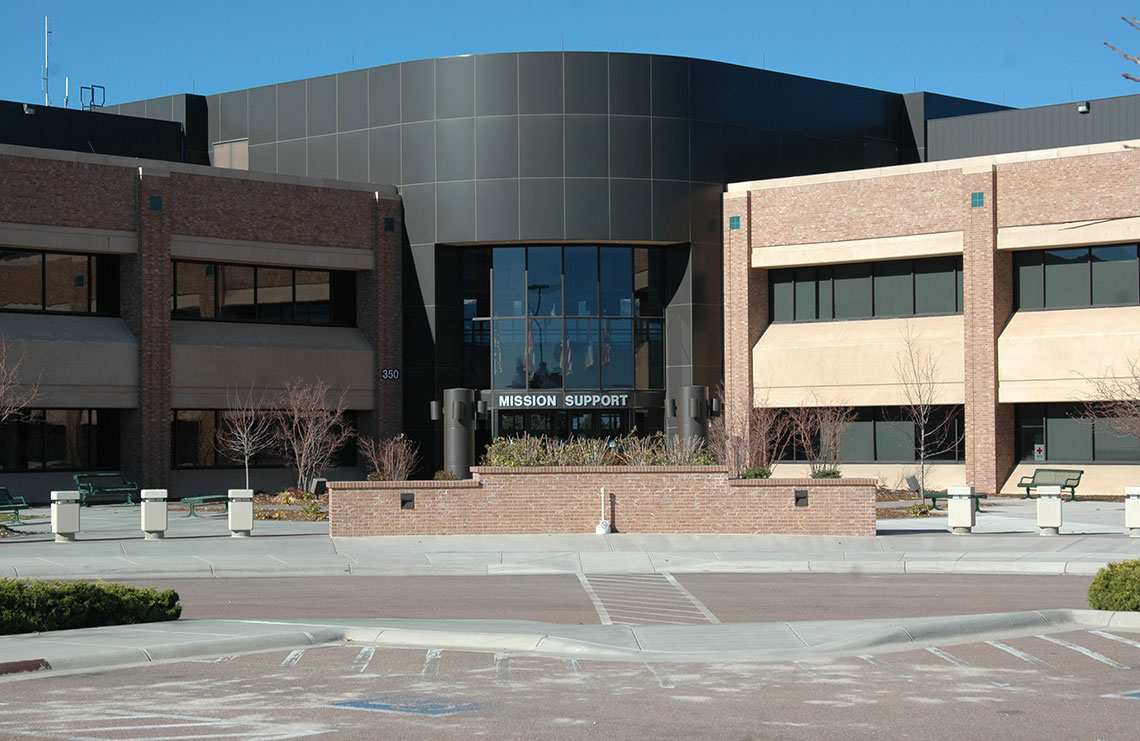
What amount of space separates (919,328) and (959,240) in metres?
3.19

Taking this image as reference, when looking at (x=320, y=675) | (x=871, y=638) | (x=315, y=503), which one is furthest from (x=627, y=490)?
(x=320, y=675)

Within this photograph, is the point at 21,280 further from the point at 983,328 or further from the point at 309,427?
the point at 983,328

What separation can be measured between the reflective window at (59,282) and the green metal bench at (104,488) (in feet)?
16.8

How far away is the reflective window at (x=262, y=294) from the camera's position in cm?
4678

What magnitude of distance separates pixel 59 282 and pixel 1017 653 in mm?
35778

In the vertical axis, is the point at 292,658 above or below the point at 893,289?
below

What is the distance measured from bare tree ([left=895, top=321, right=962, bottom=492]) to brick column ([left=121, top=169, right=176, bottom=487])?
74.6 feet

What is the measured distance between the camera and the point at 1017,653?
1450 cm

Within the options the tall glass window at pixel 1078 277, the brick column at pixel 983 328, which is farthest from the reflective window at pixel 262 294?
the tall glass window at pixel 1078 277

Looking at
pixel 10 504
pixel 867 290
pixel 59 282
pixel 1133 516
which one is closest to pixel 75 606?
pixel 10 504

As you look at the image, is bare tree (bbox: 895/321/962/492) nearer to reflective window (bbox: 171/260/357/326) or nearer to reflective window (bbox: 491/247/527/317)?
reflective window (bbox: 491/247/527/317)

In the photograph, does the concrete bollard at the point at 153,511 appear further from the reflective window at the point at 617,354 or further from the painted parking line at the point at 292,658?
the reflective window at the point at 617,354

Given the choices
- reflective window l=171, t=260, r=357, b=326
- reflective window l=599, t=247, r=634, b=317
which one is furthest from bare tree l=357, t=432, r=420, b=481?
reflective window l=599, t=247, r=634, b=317

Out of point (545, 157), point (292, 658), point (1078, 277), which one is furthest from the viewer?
point (545, 157)
